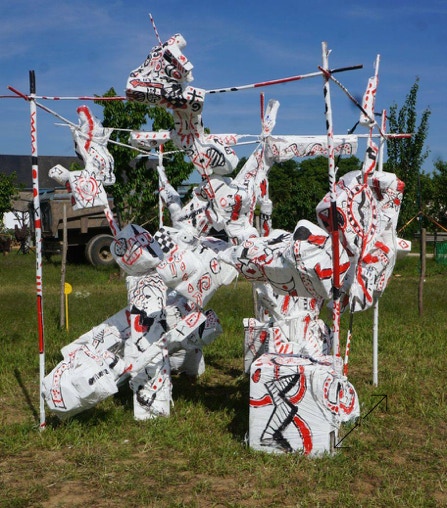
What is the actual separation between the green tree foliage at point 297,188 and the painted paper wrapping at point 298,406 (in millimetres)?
16358

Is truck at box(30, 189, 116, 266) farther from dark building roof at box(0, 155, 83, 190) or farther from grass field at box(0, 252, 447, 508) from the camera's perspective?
dark building roof at box(0, 155, 83, 190)

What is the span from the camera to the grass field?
4121 millimetres

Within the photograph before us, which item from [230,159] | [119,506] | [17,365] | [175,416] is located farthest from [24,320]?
[119,506]

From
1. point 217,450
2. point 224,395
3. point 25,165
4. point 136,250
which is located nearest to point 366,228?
point 136,250

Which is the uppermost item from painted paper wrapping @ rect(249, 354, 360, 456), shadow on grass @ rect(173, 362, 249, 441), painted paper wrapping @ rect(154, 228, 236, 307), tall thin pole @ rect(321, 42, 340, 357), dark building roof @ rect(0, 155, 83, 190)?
dark building roof @ rect(0, 155, 83, 190)

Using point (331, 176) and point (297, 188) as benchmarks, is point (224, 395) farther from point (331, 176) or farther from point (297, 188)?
point (297, 188)

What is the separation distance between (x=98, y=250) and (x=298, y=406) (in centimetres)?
1284

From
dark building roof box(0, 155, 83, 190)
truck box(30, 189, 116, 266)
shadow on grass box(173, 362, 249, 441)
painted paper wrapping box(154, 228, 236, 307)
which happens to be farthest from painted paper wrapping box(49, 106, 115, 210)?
dark building roof box(0, 155, 83, 190)

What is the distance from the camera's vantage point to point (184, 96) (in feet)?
16.3

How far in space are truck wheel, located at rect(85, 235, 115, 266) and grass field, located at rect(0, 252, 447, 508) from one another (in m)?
8.48

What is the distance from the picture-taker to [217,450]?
4852 millimetres

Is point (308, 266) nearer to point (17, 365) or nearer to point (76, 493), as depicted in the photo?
point (76, 493)

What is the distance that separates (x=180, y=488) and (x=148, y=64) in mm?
3104

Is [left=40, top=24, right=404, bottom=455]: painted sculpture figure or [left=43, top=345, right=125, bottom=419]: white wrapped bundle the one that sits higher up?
[left=40, top=24, right=404, bottom=455]: painted sculpture figure
